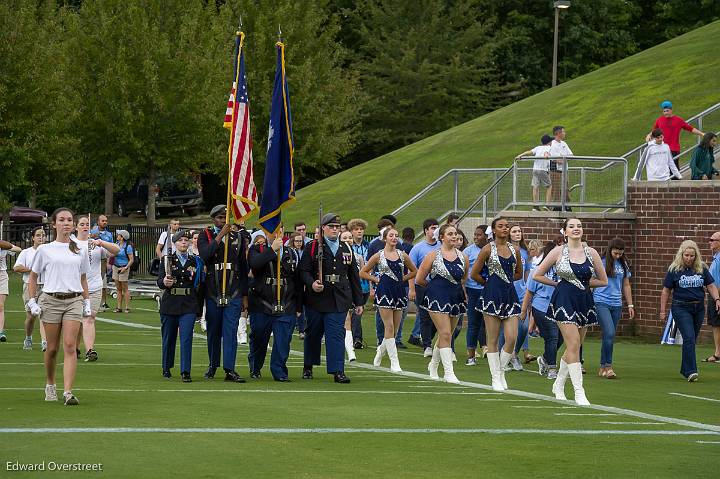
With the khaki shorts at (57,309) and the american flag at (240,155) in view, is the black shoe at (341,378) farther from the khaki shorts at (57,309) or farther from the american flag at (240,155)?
the khaki shorts at (57,309)

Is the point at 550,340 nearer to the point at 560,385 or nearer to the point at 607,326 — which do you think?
the point at 607,326

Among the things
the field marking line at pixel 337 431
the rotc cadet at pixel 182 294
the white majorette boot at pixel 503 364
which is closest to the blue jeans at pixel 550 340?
the white majorette boot at pixel 503 364

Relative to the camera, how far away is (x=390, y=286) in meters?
18.8

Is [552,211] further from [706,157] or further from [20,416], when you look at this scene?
[20,416]

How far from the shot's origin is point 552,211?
26234 millimetres

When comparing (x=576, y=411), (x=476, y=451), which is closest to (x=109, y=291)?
(x=576, y=411)

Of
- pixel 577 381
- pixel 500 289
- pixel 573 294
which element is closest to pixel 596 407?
pixel 577 381

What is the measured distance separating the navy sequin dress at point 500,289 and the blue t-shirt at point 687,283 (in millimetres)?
3484

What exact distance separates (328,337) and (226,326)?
1.29m

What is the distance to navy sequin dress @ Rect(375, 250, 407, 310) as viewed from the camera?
61.3ft

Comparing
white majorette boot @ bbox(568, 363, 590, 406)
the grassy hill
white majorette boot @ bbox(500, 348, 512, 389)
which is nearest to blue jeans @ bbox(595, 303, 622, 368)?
white majorette boot @ bbox(500, 348, 512, 389)

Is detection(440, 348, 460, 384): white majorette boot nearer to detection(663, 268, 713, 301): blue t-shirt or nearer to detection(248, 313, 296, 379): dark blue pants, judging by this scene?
detection(248, 313, 296, 379): dark blue pants

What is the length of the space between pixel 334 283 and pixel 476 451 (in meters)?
5.78

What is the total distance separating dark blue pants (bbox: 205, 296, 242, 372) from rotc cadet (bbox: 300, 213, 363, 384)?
37.3 inches
